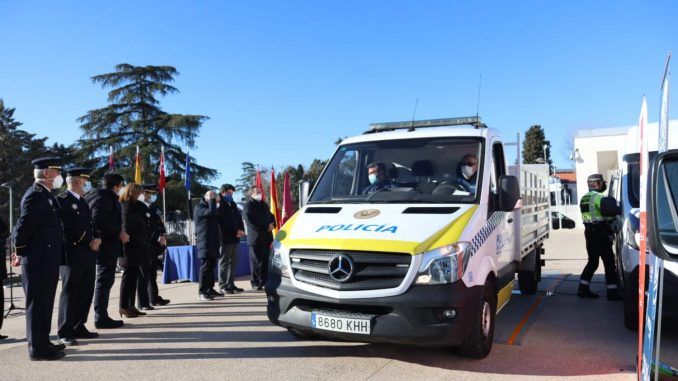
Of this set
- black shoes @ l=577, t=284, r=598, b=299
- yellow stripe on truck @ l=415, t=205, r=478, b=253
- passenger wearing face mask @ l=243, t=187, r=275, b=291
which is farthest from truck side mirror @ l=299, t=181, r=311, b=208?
black shoes @ l=577, t=284, r=598, b=299

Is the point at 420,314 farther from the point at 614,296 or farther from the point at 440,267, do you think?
the point at 614,296

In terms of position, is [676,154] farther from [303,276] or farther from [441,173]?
[303,276]

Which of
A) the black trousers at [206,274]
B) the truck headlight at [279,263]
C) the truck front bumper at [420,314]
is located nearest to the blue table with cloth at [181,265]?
the black trousers at [206,274]

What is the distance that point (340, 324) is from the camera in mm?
4277

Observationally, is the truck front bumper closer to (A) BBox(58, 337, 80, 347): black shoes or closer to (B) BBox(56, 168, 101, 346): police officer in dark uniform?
(B) BBox(56, 168, 101, 346): police officer in dark uniform

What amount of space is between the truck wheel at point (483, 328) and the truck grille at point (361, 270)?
0.78m

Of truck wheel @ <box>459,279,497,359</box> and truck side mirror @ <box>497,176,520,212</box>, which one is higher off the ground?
truck side mirror @ <box>497,176,520,212</box>

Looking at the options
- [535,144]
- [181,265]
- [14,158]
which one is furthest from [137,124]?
[535,144]

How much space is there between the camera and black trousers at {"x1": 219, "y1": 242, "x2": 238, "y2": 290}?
30.6 ft

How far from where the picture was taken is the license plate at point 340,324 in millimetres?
4188

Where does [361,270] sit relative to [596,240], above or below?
above

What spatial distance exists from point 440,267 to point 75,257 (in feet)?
13.4

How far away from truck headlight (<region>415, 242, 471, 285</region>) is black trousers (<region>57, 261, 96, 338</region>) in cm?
393

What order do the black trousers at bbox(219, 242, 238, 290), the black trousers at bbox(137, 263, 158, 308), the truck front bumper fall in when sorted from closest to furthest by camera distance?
the truck front bumper
the black trousers at bbox(137, 263, 158, 308)
the black trousers at bbox(219, 242, 238, 290)
